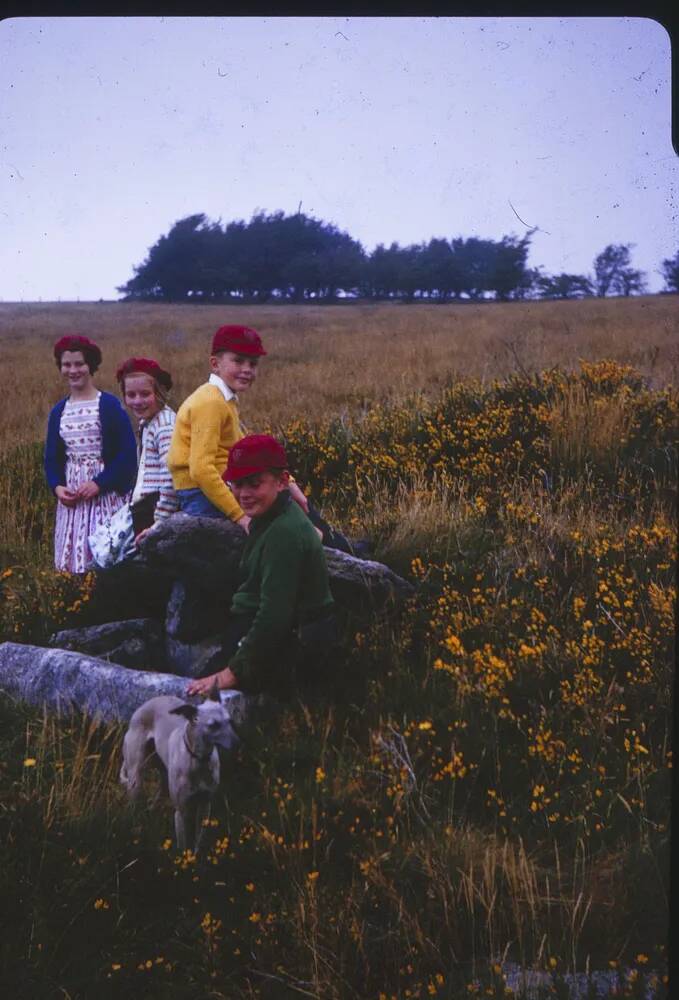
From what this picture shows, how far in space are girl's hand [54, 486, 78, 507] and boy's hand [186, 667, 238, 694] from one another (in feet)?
5.58

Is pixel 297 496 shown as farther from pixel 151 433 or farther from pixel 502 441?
pixel 502 441

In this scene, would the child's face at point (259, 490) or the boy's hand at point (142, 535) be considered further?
the boy's hand at point (142, 535)

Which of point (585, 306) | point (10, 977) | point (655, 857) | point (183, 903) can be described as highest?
point (585, 306)

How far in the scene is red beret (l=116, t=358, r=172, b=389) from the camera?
183 inches

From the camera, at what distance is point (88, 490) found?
4949 mm

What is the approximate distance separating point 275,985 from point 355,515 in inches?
117

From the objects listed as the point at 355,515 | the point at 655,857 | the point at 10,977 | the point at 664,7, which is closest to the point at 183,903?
the point at 10,977

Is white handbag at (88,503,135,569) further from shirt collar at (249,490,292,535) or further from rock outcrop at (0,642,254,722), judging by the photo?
shirt collar at (249,490,292,535)

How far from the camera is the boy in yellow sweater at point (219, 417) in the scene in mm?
4238

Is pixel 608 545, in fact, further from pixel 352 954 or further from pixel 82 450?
pixel 82 450

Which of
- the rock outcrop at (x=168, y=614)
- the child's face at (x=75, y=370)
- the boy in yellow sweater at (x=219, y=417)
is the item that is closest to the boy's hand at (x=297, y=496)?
the boy in yellow sweater at (x=219, y=417)

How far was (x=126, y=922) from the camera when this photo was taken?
3.11 meters

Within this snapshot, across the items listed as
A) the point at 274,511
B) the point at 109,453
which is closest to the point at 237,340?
the point at 274,511

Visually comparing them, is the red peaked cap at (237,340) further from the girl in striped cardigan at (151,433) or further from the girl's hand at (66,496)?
the girl's hand at (66,496)
